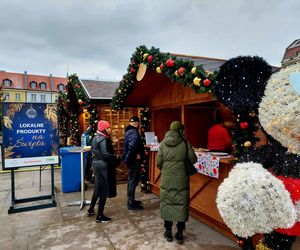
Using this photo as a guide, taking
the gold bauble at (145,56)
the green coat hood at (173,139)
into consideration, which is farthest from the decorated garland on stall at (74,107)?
the green coat hood at (173,139)

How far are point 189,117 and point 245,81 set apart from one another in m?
3.70

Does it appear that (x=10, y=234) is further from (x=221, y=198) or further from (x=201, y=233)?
(x=221, y=198)

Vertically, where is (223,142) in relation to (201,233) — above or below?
above

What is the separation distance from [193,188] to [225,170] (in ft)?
3.09

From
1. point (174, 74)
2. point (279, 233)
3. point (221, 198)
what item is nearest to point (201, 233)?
point (279, 233)

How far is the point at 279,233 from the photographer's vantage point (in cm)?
195

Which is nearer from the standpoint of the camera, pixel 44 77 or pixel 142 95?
pixel 142 95

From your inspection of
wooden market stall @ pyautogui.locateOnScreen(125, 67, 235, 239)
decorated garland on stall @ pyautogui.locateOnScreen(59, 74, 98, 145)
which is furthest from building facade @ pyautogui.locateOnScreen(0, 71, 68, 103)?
wooden market stall @ pyautogui.locateOnScreen(125, 67, 235, 239)

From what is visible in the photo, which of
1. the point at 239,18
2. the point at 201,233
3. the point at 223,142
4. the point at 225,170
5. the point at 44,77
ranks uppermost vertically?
the point at 44,77

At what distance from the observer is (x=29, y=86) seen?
40781mm

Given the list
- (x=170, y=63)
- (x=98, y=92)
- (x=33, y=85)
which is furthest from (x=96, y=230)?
(x=33, y=85)

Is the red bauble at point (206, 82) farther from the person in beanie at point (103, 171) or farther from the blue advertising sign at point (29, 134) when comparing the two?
the blue advertising sign at point (29, 134)

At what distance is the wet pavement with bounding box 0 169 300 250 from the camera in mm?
3148

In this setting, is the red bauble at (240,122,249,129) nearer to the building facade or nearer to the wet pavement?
the wet pavement
